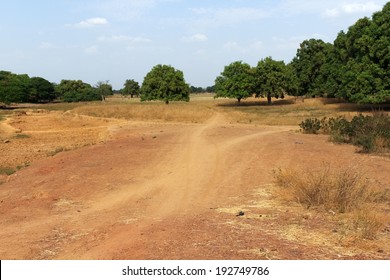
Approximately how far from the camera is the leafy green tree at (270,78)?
62.0 metres

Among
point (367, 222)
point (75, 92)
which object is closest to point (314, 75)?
point (367, 222)

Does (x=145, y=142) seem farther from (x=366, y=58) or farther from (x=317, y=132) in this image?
(x=366, y=58)

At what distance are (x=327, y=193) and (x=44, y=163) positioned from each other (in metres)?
11.0

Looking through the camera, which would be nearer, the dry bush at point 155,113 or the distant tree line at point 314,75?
the dry bush at point 155,113

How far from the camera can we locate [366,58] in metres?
39.6

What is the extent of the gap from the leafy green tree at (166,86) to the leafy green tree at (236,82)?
21.7 ft

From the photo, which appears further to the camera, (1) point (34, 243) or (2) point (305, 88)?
(2) point (305, 88)

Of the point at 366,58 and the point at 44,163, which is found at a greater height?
the point at 366,58

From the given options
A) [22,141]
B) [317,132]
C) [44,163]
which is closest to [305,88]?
[317,132]

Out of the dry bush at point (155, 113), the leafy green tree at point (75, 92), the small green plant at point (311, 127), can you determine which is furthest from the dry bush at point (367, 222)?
the leafy green tree at point (75, 92)

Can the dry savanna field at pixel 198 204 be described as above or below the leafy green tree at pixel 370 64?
below

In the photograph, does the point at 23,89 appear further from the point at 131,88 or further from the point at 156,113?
the point at 131,88

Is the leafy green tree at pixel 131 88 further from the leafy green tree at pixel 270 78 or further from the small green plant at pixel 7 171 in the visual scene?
the small green plant at pixel 7 171
